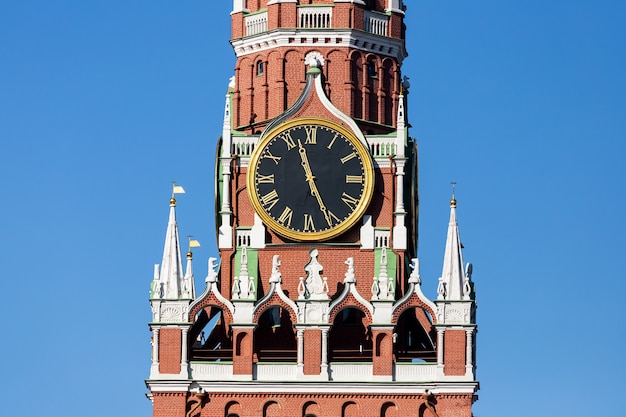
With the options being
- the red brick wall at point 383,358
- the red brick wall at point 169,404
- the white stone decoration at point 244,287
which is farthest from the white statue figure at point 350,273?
the red brick wall at point 169,404

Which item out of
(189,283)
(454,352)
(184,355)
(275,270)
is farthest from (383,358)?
(189,283)

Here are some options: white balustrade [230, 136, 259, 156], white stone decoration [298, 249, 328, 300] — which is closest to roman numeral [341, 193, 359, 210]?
white stone decoration [298, 249, 328, 300]

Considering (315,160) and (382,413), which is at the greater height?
(315,160)

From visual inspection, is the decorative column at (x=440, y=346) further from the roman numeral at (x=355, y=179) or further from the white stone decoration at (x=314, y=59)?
the white stone decoration at (x=314, y=59)

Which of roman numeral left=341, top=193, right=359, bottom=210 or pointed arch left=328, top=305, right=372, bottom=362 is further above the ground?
roman numeral left=341, top=193, right=359, bottom=210

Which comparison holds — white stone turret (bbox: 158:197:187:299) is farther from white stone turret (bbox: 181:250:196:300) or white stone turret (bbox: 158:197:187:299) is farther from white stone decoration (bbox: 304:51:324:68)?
white stone decoration (bbox: 304:51:324:68)

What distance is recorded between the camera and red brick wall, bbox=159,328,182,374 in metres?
112

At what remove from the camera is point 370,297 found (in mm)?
113312

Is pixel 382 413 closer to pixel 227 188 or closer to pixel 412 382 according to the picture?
pixel 412 382

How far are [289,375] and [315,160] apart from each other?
6400mm

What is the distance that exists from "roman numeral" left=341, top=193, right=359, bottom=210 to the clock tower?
4 centimetres

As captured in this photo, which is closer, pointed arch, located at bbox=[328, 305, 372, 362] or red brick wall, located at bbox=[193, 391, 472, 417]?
red brick wall, located at bbox=[193, 391, 472, 417]

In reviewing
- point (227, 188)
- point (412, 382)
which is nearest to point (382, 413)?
point (412, 382)

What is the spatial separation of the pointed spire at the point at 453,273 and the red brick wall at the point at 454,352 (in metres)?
1.09
